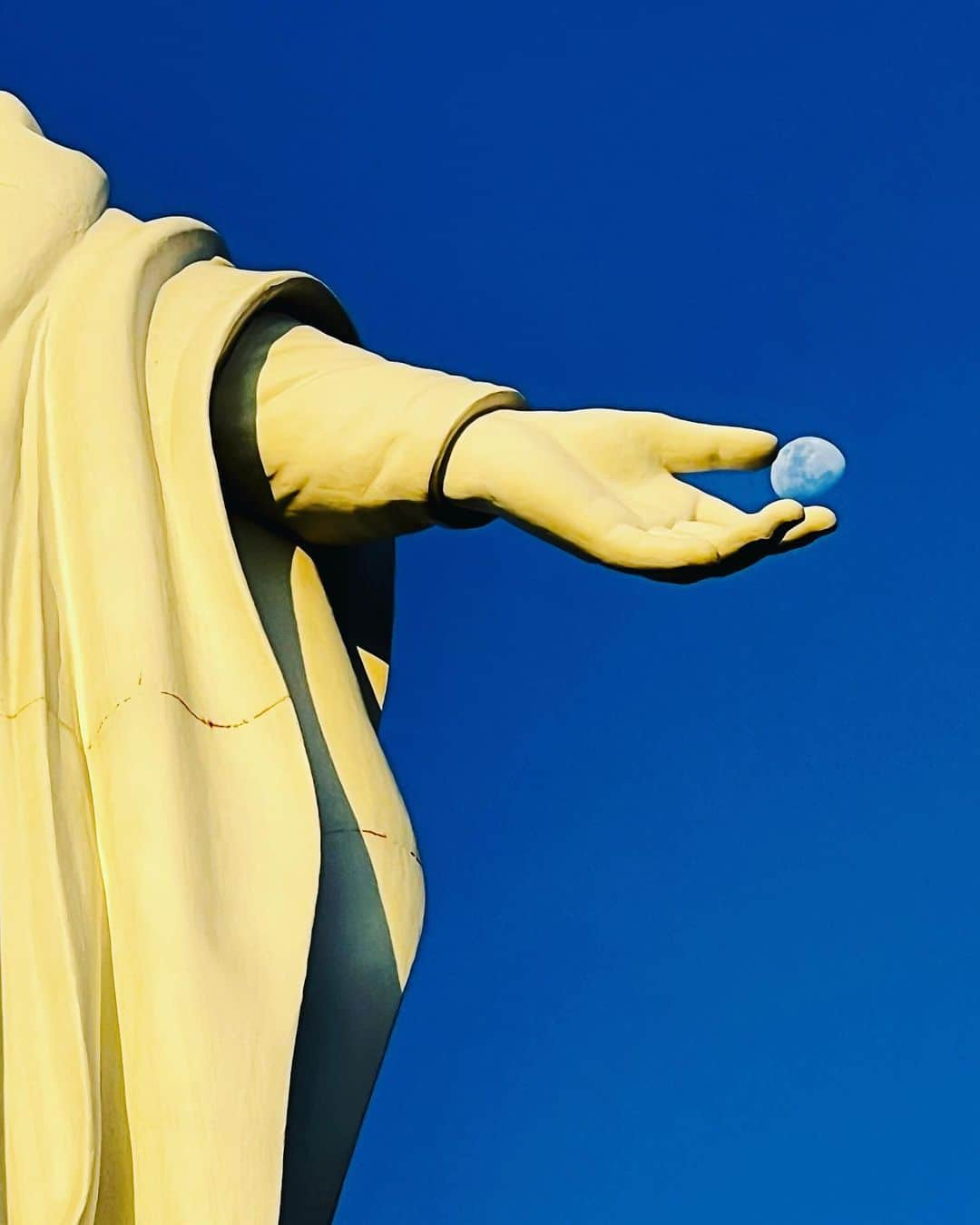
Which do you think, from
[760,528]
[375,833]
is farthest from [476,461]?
[375,833]

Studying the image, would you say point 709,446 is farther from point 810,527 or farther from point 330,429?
point 330,429

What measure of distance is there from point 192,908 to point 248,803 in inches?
9.9

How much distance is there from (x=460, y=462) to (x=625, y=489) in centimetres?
26

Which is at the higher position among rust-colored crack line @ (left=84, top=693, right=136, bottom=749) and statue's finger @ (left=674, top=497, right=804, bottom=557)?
statue's finger @ (left=674, top=497, right=804, bottom=557)

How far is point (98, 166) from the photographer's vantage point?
3779 millimetres

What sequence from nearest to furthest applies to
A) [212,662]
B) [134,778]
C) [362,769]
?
[134,778], [212,662], [362,769]

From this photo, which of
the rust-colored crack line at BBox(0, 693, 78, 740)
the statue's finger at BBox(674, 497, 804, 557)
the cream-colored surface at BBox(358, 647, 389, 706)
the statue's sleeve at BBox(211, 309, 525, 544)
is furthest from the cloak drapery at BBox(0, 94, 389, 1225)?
the statue's finger at BBox(674, 497, 804, 557)

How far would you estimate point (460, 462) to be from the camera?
10.2 ft

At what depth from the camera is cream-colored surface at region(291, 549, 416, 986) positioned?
3.12 metres

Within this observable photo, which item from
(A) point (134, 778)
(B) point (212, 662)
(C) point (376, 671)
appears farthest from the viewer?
(C) point (376, 671)

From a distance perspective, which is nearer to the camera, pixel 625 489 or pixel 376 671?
pixel 625 489

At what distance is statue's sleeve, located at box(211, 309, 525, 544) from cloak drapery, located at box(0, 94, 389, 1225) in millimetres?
121

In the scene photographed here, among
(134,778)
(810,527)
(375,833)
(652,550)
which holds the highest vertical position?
(810,527)

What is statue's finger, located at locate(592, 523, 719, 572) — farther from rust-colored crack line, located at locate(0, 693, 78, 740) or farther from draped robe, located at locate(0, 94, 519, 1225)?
rust-colored crack line, located at locate(0, 693, 78, 740)
